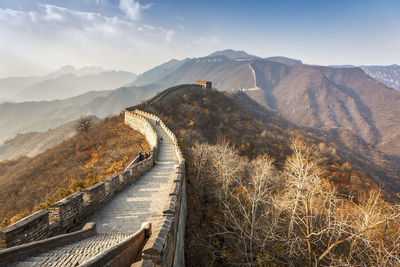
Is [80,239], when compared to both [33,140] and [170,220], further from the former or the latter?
[33,140]

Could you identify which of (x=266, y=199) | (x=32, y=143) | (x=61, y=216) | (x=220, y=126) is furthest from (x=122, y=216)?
(x=32, y=143)

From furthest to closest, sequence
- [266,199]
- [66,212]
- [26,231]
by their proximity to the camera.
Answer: [266,199] → [66,212] → [26,231]

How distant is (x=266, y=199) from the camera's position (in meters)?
13.5

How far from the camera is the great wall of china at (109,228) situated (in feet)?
11.5

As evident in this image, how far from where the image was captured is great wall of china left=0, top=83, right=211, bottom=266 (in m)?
3.50

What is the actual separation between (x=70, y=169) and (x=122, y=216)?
50.7ft

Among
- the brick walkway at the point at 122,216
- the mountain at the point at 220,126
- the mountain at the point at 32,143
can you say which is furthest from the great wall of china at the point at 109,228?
the mountain at the point at 32,143

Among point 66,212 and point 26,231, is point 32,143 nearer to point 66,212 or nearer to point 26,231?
point 66,212

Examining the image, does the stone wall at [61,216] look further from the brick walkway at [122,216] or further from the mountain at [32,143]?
the mountain at [32,143]

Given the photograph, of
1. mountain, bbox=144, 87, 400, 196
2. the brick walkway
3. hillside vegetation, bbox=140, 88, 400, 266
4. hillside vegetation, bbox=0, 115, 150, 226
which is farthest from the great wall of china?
mountain, bbox=144, 87, 400, 196

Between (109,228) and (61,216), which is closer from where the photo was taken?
(61,216)

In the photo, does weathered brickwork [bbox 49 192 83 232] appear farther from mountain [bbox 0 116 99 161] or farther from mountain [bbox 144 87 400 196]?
mountain [bbox 0 116 99 161]

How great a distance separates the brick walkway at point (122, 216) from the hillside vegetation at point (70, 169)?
11.3 ft

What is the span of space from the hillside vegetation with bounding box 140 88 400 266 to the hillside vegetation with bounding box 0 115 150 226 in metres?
5.84
